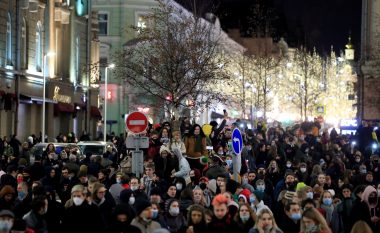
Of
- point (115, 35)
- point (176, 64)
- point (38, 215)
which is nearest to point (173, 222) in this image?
point (38, 215)

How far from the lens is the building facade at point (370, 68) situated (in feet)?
200

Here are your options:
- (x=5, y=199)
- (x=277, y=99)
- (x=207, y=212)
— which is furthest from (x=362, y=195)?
(x=277, y=99)

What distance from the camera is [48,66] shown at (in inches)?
2112

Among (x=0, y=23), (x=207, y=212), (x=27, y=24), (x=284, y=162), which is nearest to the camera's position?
(x=207, y=212)

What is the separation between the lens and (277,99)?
98.4m

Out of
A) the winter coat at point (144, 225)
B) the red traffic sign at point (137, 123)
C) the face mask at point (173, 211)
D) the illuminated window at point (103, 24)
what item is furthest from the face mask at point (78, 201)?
the illuminated window at point (103, 24)

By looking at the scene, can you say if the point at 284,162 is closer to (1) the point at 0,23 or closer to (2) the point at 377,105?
(1) the point at 0,23

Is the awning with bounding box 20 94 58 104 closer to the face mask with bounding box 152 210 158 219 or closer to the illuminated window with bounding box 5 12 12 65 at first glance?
the illuminated window with bounding box 5 12 12 65

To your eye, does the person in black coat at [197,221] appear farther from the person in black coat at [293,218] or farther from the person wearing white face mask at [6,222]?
the person wearing white face mask at [6,222]

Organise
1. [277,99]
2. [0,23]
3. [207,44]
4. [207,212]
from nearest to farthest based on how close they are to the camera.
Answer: [207,212], [207,44], [0,23], [277,99]

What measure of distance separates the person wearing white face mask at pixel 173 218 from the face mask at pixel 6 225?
10.4 feet

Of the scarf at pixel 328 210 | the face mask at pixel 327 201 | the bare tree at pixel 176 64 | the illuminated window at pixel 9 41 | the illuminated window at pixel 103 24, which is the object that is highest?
the illuminated window at pixel 103 24

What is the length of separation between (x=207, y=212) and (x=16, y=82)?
35.3 m

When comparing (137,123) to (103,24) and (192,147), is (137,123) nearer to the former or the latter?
(192,147)
